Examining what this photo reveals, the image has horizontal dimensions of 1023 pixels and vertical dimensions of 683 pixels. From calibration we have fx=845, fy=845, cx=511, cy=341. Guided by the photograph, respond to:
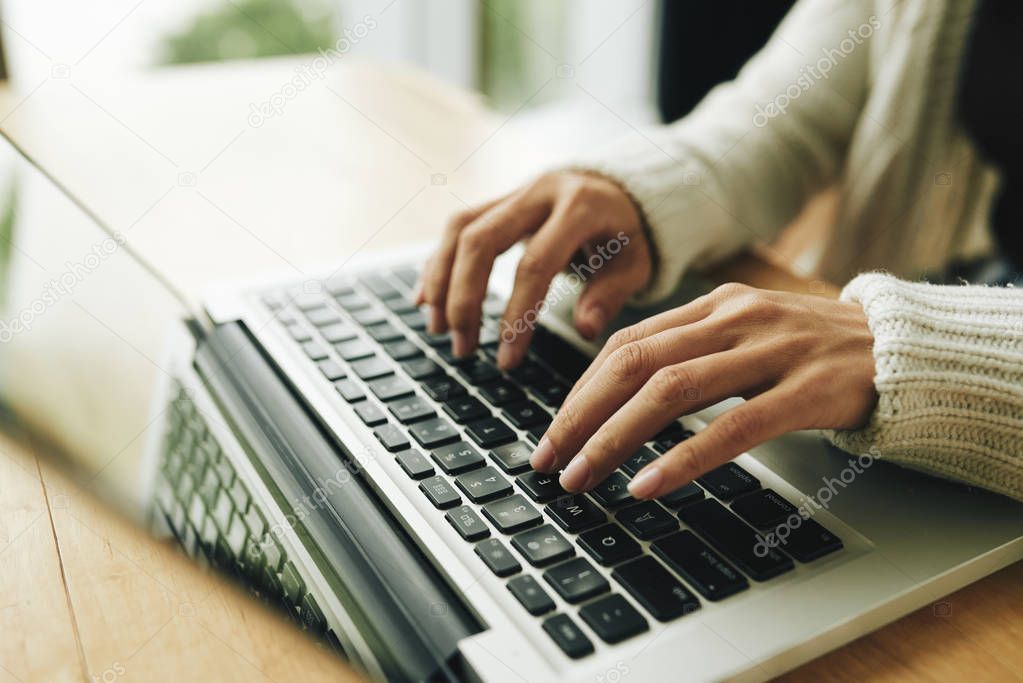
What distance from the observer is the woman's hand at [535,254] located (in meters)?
0.62

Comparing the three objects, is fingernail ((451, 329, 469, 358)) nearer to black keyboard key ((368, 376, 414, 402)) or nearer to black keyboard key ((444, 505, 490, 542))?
black keyboard key ((368, 376, 414, 402))

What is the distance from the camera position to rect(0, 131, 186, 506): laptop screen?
0.51 metres

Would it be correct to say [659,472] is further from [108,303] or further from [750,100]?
[750,100]

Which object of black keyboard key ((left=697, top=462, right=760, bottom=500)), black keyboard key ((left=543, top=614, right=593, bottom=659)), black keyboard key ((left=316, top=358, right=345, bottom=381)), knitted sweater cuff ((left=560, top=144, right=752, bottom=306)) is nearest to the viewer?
black keyboard key ((left=543, top=614, right=593, bottom=659))

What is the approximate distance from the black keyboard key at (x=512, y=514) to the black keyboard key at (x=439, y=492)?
0.02 meters

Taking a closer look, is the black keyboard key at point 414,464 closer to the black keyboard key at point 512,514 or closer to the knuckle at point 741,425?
the black keyboard key at point 512,514

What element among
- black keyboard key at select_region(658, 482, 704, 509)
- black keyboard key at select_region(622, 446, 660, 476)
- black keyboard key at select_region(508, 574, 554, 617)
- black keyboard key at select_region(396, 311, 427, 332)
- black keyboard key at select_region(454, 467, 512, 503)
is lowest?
black keyboard key at select_region(658, 482, 704, 509)

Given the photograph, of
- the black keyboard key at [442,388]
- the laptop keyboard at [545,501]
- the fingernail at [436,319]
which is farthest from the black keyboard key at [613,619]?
the fingernail at [436,319]

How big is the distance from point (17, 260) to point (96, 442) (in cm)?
15

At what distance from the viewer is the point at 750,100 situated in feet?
2.85

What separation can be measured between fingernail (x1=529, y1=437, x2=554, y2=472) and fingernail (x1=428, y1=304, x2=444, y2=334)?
199mm

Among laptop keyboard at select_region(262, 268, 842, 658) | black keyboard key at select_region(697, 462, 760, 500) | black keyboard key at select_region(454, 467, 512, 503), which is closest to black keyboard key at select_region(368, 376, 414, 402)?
laptop keyboard at select_region(262, 268, 842, 658)

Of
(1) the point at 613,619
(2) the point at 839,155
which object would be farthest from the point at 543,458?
(2) the point at 839,155

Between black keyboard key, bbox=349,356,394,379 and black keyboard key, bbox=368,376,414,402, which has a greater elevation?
black keyboard key, bbox=349,356,394,379
